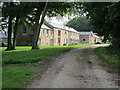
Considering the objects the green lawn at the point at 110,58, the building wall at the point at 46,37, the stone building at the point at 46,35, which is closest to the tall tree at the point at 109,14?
the green lawn at the point at 110,58

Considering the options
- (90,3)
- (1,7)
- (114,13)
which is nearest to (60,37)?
(1,7)

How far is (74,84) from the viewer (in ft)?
21.4

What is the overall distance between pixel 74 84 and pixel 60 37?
2205 inches

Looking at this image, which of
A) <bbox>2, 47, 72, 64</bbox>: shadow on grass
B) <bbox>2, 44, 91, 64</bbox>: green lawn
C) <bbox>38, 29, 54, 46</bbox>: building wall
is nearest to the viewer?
<bbox>2, 47, 72, 64</bbox>: shadow on grass

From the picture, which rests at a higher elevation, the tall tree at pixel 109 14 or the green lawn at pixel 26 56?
the tall tree at pixel 109 14

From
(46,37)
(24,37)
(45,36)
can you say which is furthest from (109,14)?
(46,37)

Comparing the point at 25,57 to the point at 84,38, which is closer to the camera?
the point at 25,57

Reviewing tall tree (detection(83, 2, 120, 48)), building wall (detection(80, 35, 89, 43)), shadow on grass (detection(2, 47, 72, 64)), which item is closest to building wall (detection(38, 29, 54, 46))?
building wall (detection(80, 35, 89, 43))

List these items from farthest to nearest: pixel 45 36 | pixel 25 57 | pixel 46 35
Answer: pixel 46 35
pixel 45 36
pixel 25 57

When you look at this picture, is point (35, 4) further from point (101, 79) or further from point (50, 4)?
point (101, 79)

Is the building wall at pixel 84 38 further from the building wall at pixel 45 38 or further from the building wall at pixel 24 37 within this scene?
the building wall at pixel 24 37

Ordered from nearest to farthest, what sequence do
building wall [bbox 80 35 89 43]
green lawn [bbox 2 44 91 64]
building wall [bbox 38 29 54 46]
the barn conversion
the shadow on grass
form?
the shadow on grass → green lawn [bbox 2 44 91 64] → building wall [bbox 38 29 54 46] → the barn conversion → building wall [bbox 80 35 89 43]

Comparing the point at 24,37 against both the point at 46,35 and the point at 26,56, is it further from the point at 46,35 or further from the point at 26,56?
the point at 26,56

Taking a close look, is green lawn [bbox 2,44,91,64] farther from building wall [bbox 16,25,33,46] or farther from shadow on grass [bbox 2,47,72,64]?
building wall [bbox 16,25,33,46]
